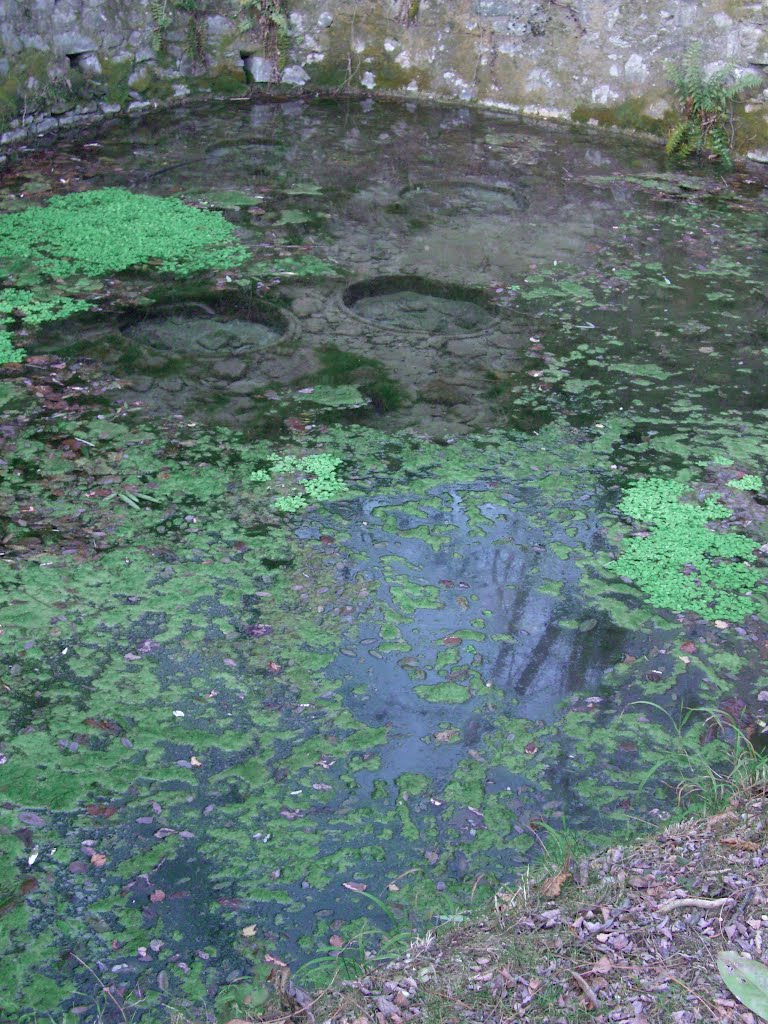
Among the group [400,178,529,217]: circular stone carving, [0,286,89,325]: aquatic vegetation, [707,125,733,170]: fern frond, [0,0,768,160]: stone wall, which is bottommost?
[0,286,89,325]: aquatic vegetation

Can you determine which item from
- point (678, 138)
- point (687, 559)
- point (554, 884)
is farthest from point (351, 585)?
point (678, 138)

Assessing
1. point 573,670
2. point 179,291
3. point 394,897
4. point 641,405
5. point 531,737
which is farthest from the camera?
point 179,291

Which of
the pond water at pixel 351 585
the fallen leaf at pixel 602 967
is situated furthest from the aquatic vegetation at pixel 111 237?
the fallen leaf at pixel 602 967

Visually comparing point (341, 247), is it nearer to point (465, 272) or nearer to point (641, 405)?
point (465, 272)

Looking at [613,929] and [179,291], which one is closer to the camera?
[613,929]

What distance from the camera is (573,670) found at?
3.17m

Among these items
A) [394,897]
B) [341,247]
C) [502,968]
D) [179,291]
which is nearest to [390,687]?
[394,897]

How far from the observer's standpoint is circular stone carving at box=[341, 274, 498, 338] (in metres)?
5.06

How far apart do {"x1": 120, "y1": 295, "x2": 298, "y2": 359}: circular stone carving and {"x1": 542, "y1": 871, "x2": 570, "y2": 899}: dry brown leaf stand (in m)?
2.94

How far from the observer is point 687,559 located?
364cm

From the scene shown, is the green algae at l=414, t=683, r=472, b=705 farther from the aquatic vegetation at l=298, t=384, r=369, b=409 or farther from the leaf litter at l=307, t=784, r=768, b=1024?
the aquatic vegetation at l=298, t=384, r=369, b=409

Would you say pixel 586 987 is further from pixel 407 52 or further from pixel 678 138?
pixel 407 52

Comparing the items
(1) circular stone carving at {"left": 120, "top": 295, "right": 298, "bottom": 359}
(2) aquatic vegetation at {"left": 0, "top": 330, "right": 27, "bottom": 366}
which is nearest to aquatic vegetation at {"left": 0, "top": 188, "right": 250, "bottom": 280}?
(1) circular stone carving at {"left": 120, "top": 295, "right": 298, "bottom": 359}

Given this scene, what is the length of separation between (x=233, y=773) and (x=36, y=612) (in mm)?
886
